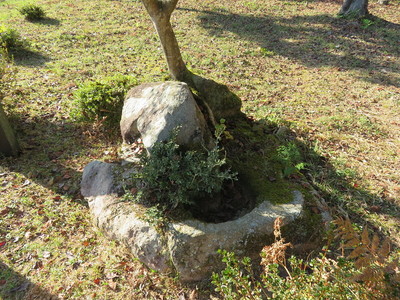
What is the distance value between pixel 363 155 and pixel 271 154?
2.03m

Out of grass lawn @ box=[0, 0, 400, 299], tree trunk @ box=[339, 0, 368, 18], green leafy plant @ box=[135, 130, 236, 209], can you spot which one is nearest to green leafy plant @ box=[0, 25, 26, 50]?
grass lawn @ box=[0, 0, 400, 299]

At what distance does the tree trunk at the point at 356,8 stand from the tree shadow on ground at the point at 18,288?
1420 centimetres

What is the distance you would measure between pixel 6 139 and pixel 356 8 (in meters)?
13.8

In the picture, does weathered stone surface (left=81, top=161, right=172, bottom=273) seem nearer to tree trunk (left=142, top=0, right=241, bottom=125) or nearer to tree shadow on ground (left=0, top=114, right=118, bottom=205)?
tree shadow on ground (left=0, top=114, right=118, bottom=205)

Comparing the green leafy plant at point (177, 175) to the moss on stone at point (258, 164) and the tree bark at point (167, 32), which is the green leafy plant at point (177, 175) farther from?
the tree bark at point (167, 32)

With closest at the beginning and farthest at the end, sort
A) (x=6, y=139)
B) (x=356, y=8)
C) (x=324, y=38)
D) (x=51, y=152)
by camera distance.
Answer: (x=6, y=139) → (x=51, y=152) → (x=324, y=38) → (x=356, y=8)

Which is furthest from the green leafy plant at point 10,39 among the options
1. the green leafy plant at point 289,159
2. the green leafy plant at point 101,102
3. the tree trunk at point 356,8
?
the tree trunk at point 356,8

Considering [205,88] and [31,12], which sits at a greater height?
[31,12]

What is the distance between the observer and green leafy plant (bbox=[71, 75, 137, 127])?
5.29 m

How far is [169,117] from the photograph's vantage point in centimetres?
377

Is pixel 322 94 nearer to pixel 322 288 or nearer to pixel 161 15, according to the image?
pixel 161 15

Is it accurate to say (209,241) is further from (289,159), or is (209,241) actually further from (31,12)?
(31,12)

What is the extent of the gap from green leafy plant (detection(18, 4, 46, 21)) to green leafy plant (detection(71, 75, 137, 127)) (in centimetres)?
850

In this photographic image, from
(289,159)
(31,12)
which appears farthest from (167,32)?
(31,12)
